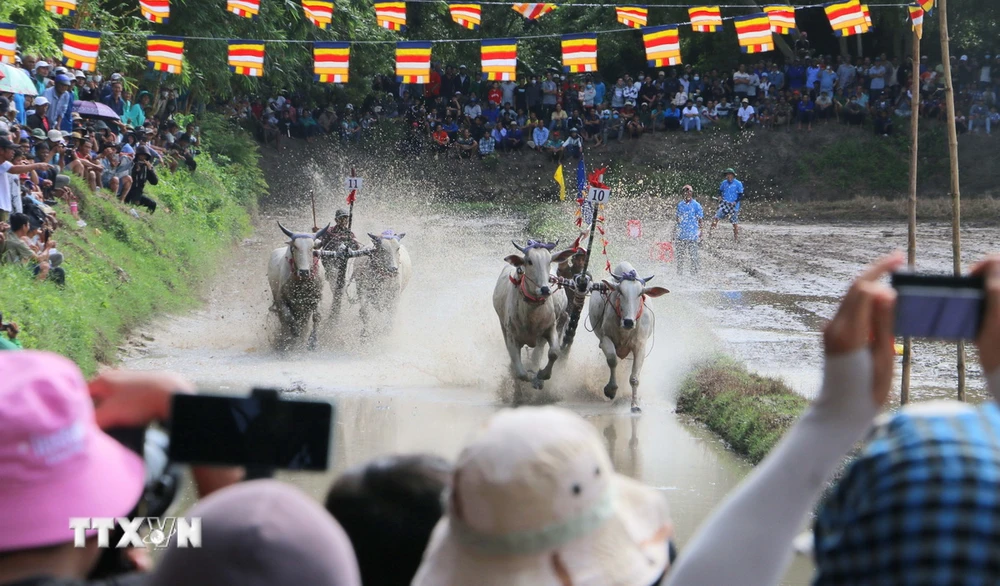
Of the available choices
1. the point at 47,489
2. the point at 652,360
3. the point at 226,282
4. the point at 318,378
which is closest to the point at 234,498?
the point at 47,489

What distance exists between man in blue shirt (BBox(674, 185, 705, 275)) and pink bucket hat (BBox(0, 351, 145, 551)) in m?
20.4

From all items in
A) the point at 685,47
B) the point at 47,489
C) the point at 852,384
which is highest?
the point at 685,47

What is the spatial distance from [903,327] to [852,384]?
123 millimetres

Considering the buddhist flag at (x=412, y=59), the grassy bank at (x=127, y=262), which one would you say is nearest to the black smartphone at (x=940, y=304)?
the grassy bank at (x=127, y=262)

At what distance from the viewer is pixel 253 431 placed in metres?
2.34

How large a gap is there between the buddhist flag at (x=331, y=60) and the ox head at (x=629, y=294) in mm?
7028

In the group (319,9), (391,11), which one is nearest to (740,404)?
(391,11)

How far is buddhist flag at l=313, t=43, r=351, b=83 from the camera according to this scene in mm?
19016

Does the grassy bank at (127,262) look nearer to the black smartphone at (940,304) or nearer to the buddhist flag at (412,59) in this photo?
the buddhist flag at (412,59)

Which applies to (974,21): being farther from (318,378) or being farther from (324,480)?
(324,480)

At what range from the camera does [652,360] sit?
16969 mm

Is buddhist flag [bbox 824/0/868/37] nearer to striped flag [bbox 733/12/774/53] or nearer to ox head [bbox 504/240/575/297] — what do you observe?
striped flag [bbox 733/12/774/53]

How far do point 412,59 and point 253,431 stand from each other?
1711 centimetres

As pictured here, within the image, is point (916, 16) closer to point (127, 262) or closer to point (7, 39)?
point (7, 39)
